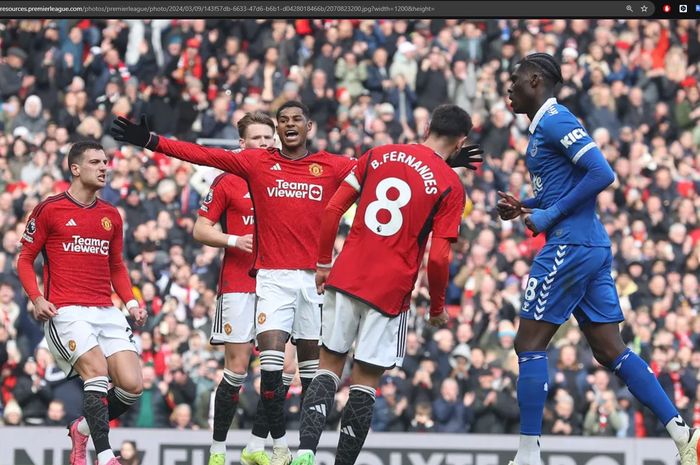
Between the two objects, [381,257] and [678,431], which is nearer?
[678,431]

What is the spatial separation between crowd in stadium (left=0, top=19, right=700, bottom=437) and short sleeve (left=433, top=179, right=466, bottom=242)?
7024 mm

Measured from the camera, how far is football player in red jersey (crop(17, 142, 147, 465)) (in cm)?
1024

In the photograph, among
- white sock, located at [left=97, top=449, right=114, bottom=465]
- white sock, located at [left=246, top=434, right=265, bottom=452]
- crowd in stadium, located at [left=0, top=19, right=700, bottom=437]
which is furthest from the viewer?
crowd in stadium, located at [left=0, top=19, right=700, bottom=437]

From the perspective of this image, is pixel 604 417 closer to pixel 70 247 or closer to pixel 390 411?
pixel 390 411

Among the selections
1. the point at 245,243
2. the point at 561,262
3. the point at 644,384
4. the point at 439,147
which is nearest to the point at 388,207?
the point at 439,147

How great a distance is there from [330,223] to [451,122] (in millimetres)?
1034

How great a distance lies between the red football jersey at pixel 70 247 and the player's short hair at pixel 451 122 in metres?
3.02

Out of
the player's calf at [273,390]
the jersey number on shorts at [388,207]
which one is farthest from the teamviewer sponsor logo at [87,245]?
the jersey number on shorts at [388,207]

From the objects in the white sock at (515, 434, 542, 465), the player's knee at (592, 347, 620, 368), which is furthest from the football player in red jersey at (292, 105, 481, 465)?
the player's knee at (592, 347, 620, 368)

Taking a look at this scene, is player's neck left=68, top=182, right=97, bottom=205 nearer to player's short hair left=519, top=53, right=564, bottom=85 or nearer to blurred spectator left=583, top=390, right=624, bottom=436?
player's short hair left=519, top=53, right=564, bottom=85

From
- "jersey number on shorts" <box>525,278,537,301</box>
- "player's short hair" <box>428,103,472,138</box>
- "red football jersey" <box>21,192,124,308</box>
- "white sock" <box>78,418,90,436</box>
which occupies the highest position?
"player's short hair" <box>428,103,472,138</box>

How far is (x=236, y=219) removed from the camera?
11.2m

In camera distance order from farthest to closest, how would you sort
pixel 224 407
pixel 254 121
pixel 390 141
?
pixel 390 141
pixel 254 121
pixel 224 407
